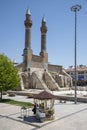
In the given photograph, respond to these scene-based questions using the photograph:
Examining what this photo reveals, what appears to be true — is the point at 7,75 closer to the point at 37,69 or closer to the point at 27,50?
the point at 27,50

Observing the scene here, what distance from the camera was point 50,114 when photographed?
16.0 m

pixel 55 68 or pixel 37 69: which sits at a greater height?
pixel 55 68

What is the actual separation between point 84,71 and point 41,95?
8242 centimetres

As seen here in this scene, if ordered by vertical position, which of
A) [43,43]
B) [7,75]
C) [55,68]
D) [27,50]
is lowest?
[7,75]

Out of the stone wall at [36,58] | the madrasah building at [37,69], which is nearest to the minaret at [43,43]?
the madrasah building at [37,69]

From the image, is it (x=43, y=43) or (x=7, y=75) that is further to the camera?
(x=43, y=43)

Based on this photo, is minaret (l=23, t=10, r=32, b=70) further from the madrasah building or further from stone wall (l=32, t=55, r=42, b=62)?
stone wall (l=32, t=55, r=42, b=62)

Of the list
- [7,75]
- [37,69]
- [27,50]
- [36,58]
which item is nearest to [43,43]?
[36,58]

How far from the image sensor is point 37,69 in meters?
56.5

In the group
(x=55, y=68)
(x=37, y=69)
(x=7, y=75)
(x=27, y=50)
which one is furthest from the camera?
(x=55, y=68)

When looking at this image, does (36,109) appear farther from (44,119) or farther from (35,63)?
(35,63)

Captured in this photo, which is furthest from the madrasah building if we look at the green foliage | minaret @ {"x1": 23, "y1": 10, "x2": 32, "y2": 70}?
the green foliage

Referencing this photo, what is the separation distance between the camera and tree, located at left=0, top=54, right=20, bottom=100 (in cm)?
2639

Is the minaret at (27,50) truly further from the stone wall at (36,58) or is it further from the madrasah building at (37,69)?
the stone wall at (36,58)
